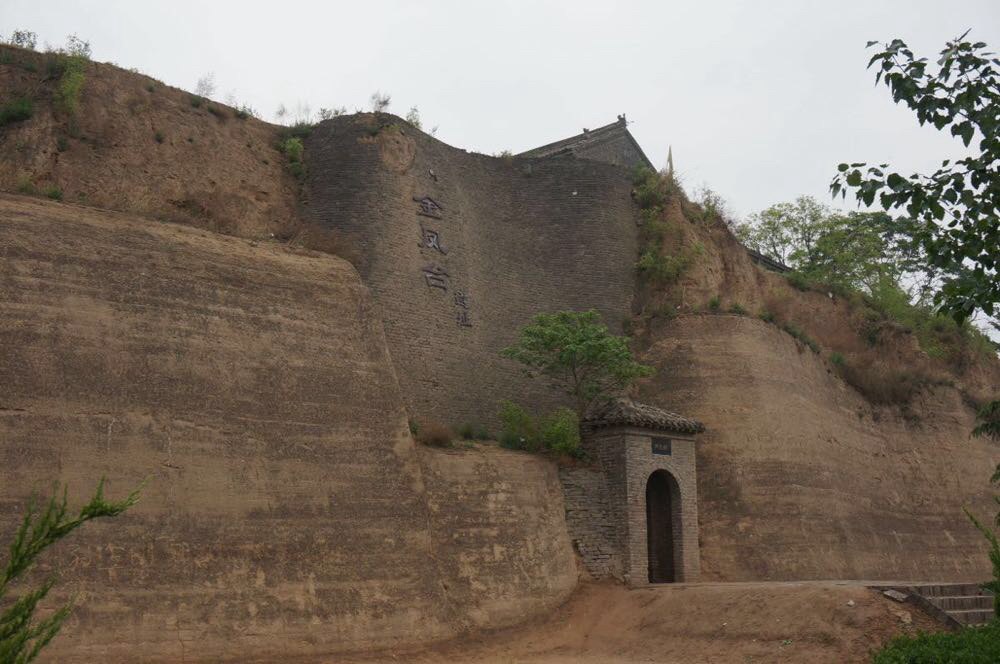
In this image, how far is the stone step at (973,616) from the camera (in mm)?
14453

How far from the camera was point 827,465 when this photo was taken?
78.4ft

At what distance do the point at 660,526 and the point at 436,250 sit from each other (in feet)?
26.6

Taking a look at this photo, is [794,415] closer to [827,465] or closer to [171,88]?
[827,465]

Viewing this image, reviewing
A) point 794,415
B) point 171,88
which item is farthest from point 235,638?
point 794,415

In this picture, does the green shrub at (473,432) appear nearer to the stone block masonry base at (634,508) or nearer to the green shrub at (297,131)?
the stone block masonry base at (634,508)

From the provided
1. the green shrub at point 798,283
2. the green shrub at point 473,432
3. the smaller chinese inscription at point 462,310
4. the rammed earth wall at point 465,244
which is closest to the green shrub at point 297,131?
the rammed earth wall at point 465,244

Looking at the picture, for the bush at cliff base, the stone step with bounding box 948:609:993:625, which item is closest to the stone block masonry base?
the stone step with bounding box 948:609:993:625

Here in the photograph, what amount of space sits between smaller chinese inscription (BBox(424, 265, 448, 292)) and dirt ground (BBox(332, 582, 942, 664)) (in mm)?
7810

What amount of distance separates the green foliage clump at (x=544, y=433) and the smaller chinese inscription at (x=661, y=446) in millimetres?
1561

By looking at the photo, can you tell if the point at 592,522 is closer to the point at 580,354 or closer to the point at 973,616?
the point at 580,354

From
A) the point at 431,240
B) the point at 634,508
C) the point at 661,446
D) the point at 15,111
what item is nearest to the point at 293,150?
the point at 431,240

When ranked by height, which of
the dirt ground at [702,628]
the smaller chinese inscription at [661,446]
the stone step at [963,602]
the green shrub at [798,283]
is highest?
the green shrub at [798,283]

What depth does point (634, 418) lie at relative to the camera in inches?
784

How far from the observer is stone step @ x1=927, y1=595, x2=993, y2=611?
14.8 m
